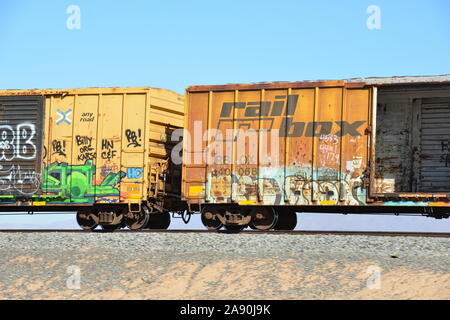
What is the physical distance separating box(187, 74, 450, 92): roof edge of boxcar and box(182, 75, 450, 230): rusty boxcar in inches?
1.0

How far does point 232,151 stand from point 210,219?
6.57 ft

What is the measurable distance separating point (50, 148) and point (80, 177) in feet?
4.20

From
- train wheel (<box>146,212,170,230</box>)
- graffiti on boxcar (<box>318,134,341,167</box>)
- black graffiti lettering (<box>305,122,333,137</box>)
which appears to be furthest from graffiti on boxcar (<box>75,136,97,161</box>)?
graffiti on boxcar (<box>318,134,341,167</box>)

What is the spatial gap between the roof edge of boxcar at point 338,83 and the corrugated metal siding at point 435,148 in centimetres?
153

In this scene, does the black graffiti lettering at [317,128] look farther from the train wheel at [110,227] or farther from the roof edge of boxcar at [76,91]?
the train wheel at [110,227]

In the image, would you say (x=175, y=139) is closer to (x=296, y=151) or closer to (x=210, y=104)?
(x=210, y=104)

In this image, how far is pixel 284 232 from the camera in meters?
15.1

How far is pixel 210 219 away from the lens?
649 inches

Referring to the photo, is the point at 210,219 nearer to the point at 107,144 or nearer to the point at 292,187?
the point at 292,187

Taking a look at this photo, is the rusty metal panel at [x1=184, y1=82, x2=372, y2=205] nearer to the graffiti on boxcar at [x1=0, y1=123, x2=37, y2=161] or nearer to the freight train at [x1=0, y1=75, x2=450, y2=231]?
the freight train at [x1=0, y1=75, x2=450, y2=231]

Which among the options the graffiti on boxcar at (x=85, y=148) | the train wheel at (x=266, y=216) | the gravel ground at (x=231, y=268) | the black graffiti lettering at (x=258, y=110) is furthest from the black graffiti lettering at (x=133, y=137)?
the train wheel at (x=266, y=216)

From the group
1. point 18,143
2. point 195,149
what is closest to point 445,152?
point 195,149

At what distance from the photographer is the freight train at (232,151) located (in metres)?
15.4
